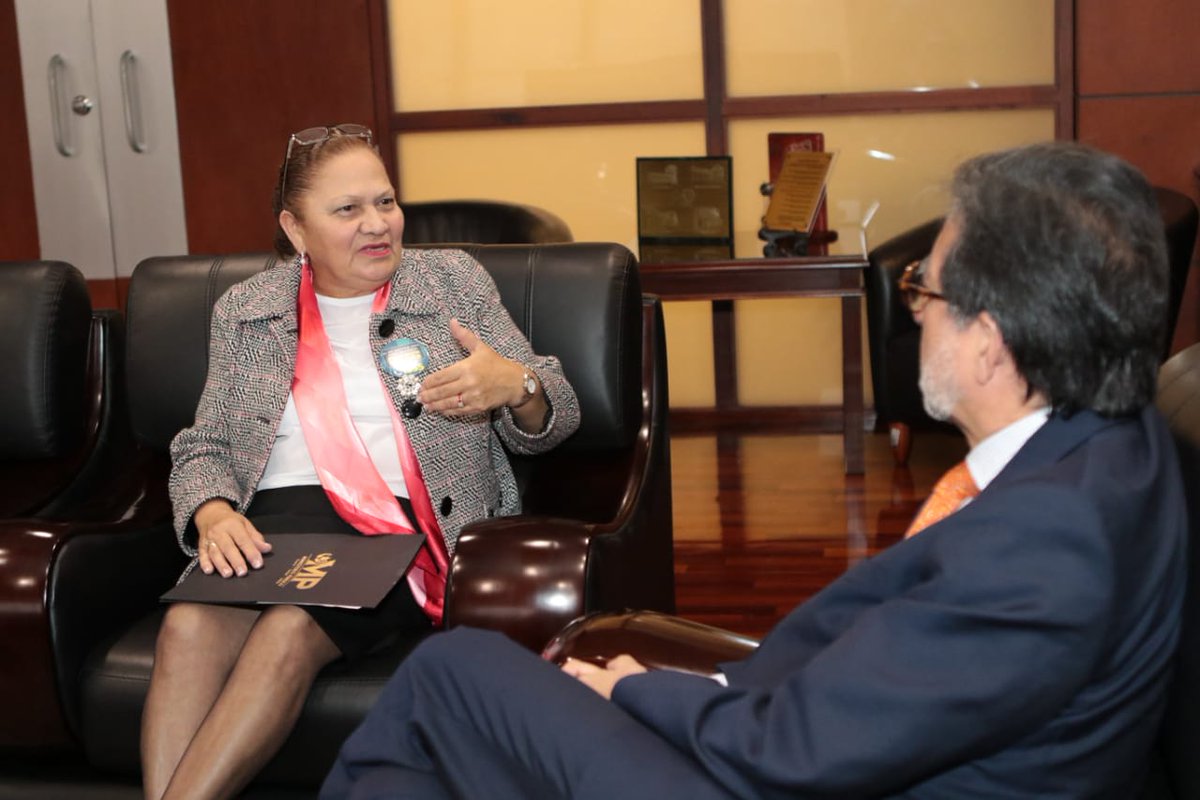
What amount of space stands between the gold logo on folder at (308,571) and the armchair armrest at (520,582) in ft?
0.80

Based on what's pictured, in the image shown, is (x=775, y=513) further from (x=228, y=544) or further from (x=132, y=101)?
(x=132, y=101)

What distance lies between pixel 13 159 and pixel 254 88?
104 cm

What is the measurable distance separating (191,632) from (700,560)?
2051mm

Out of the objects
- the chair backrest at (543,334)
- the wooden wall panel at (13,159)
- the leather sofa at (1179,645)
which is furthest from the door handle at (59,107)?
the leather sofa at (1179,645)

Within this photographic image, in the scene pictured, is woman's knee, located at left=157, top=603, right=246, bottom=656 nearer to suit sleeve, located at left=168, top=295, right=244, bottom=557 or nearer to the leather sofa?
suit sleeve, located at left=168, top=295, right=244, bottom=557

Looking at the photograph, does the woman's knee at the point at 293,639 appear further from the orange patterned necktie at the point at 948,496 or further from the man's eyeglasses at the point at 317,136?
the orange patterned necktie at the point at 948,496

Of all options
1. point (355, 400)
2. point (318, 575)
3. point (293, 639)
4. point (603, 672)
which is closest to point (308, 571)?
point (318, 575)

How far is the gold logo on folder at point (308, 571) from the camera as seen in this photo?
214 cm

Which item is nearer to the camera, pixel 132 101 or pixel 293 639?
pixel 293 639

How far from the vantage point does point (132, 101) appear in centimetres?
589

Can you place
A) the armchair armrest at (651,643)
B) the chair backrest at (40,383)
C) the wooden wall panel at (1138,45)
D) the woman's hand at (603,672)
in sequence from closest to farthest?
the woman's hand at (603,672) → the armchair armrest at (651,643) → the chair backrest at (40,383) → the wooden wall panel at (1138,45)

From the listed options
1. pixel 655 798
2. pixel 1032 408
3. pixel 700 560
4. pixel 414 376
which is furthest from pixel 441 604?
pixel 700 560

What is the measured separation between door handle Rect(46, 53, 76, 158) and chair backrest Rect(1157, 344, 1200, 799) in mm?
5238

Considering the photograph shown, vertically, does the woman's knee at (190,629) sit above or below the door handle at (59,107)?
below
